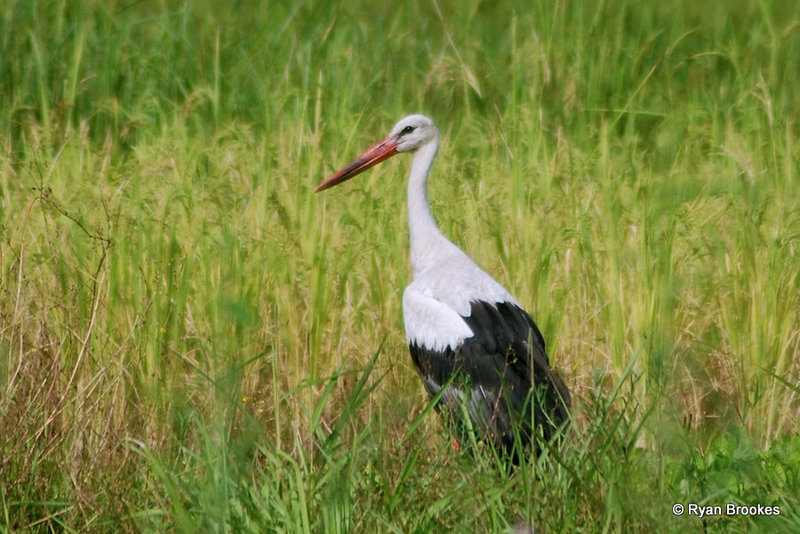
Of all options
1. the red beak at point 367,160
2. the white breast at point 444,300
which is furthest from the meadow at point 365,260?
the white breast at point 444,300

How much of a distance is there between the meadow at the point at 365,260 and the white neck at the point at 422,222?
0.21 m

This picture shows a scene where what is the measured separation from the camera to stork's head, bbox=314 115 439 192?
5141 mm

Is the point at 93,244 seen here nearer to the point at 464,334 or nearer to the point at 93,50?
the point at 464,334

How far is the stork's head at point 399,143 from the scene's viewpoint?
16.9 ft

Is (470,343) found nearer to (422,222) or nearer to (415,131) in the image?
(422,222)

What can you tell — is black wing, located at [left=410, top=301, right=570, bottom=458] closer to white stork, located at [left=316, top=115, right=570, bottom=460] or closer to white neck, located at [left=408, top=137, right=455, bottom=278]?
white stork, located at [left=316, top=115, right=570, bottom=460]

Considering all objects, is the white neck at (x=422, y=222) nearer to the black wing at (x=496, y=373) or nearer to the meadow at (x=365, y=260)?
the meadow at (x=365, y=260)

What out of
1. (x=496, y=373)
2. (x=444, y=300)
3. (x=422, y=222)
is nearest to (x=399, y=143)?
(x=422, y=222)

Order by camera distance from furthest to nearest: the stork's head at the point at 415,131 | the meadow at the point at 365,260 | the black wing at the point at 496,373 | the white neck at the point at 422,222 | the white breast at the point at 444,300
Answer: the stork's head at the point at 415,131
the white neck at the point at 422,222
the white breast at the point at 444,300
the black wing at the point at 496,373
the meadow at the point at 365,260

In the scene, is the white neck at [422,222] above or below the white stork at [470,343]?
above

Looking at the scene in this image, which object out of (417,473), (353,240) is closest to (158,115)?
(353,240)

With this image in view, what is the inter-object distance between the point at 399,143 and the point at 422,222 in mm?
449

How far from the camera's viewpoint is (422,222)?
191 inches

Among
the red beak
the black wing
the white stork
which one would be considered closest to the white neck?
the white stork
